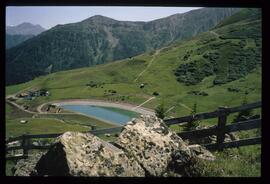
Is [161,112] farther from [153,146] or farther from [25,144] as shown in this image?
[153,146]

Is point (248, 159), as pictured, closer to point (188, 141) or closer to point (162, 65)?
point (188, 141)

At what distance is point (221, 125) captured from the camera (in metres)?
10.3

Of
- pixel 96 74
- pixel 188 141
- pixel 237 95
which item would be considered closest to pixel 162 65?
pixel 96 74

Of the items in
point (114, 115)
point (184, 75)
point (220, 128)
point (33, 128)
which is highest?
point (220, 128)

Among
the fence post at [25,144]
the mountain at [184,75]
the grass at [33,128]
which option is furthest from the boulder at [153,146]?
the mountain at [184,75]

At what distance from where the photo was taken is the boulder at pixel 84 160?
8.62 m

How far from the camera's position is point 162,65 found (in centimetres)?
12150

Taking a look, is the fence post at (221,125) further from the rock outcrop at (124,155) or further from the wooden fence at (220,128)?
the rock outcrop at (124,155)

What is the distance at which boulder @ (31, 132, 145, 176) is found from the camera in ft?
28.3

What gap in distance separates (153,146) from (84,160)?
1.80 metres

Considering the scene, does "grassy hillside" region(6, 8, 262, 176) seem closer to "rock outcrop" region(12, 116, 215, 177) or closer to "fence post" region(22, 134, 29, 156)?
"rock outcrop" region(12, 116, 215, 177)

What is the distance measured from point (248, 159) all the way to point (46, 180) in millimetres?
5242

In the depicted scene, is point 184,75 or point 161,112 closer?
point 161,112

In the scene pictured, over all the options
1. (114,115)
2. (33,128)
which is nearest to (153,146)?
(33,128)
